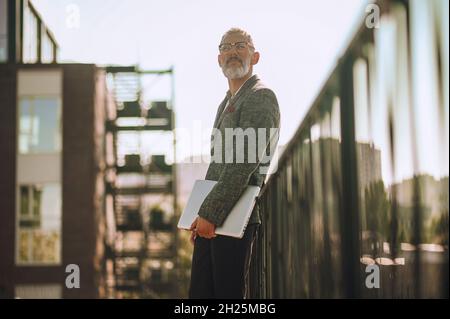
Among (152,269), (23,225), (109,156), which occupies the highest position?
(109,156)

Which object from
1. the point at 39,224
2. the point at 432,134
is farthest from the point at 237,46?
the point at 39,224

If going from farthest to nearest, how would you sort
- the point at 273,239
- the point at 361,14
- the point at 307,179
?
1. the point at 273,239
2. the point at 307,179
3. the point at 361,14

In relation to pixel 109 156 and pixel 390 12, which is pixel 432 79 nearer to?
pixel 390 12

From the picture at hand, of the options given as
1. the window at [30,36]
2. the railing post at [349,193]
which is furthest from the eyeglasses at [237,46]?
the window at [30,36]

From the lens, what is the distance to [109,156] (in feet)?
80.3

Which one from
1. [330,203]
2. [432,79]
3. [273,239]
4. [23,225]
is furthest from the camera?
[23,225]

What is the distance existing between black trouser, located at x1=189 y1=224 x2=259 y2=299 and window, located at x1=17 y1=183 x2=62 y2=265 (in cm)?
1978

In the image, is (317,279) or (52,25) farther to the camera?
(52,25)

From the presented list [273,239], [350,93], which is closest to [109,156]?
[273,239]

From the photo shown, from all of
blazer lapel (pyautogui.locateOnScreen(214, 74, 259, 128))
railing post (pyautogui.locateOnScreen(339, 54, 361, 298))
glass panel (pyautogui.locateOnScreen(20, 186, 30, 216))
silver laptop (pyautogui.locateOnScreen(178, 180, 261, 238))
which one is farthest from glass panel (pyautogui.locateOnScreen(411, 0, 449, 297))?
glass panel (pyautogui.locateOnScreen(20, 186, 30, 216))

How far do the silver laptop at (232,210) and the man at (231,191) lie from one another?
0.03m

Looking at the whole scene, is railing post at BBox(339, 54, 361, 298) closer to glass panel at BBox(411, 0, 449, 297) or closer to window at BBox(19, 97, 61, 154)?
glass panel at BBox(411, 0, 449, 297)

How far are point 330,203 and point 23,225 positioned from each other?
67.8 ft
